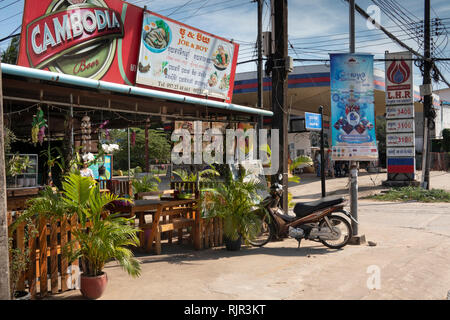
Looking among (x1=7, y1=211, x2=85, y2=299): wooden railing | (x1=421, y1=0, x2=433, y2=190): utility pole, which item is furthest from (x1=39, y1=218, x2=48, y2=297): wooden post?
(x1=421, y1=0, x2=433, y2=190): utility pole

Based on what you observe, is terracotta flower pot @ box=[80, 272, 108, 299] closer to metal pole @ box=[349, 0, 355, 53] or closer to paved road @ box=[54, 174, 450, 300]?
paved road @ box=[54, 174, 450, 300]

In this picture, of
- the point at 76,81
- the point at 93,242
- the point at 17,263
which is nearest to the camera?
the point at 17,263

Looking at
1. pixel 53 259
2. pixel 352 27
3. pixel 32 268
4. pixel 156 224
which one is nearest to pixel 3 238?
pixel 32 268

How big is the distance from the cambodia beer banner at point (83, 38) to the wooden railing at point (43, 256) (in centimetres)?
288

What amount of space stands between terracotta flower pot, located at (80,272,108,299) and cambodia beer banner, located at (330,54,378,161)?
44.9 ft

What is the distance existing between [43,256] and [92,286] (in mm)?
780

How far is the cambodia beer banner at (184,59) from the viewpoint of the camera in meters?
9.07

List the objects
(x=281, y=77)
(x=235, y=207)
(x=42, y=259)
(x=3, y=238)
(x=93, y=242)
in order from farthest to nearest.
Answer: (x=281, y=77), (x=235, y=207), (x=42, y=259), (x=93, y=242), (x=3, y=238)

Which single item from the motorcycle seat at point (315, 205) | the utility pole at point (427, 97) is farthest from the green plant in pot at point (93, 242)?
the utility pole at point (427, 97)

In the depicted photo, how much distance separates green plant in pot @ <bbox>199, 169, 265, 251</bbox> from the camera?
789 centimetres

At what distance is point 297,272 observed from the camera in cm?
657

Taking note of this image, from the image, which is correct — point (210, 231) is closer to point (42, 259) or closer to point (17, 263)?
point (42, 259)

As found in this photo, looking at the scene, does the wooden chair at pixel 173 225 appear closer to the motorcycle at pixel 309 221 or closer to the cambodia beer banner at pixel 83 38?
the motorcycle at pixel 309 221
